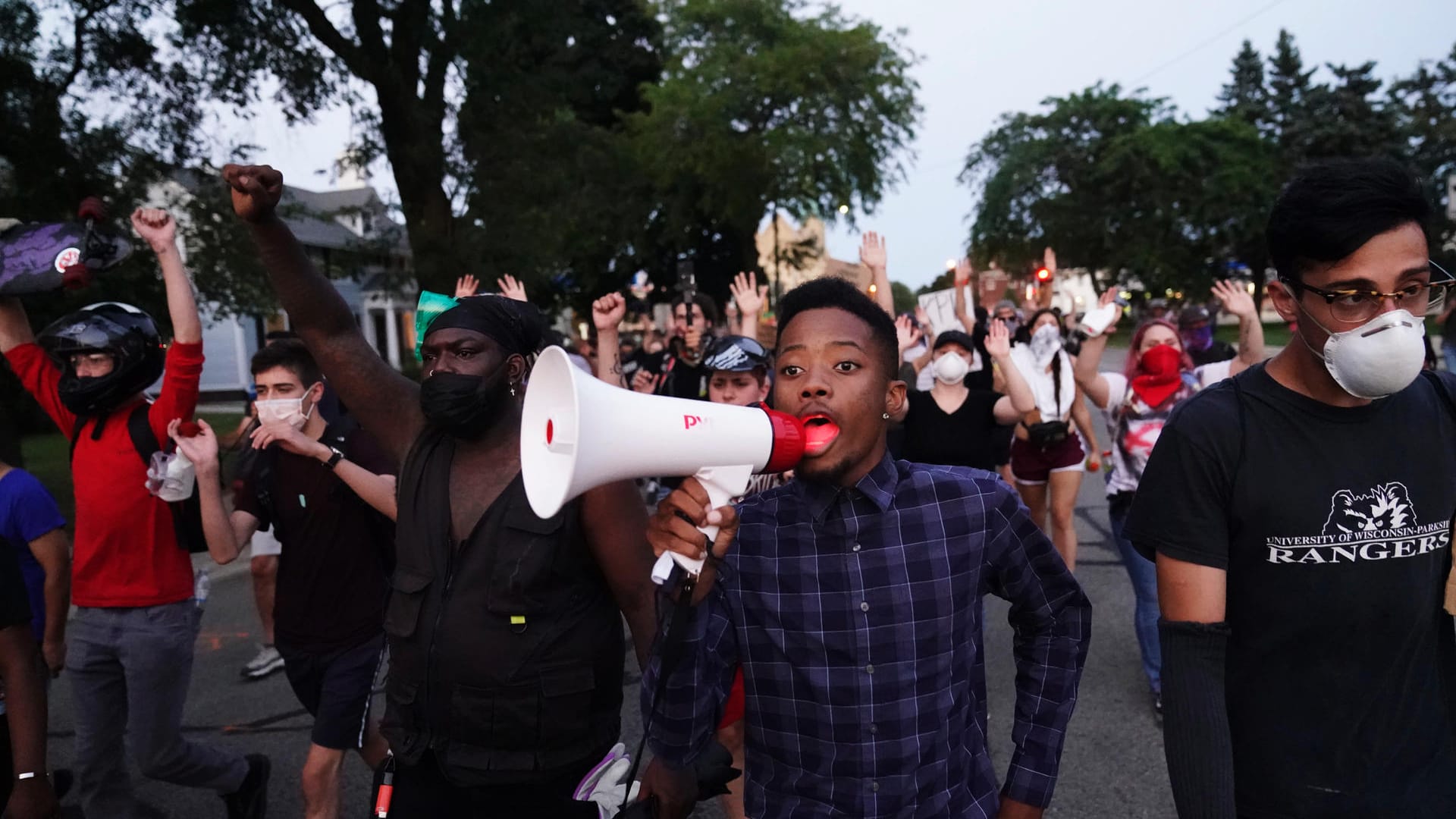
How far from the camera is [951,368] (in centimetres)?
569

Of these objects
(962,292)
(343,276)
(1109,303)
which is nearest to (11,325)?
(1109,303)

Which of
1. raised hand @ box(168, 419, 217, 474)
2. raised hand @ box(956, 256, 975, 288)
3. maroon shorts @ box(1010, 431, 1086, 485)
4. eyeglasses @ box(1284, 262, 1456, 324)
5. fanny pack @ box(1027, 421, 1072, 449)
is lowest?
maroon shorts @ box(1010, 431, 1086, 485)

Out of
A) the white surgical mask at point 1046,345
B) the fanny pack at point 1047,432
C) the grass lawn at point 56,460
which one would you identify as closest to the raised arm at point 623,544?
the fanny pack at point 1047,432

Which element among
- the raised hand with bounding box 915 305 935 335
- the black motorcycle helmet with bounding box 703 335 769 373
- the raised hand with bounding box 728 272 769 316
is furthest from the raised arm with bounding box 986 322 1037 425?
the raised hand with bounding box 915 305 935 335

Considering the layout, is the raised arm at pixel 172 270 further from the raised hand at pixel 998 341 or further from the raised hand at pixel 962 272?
the raised hand at pixel 962 272

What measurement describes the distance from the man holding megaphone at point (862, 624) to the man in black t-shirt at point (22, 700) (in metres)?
1.78

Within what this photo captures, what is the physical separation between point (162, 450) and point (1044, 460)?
4.63 m

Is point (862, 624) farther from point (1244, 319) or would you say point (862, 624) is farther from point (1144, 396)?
point (1244, 319)

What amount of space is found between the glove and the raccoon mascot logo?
4.83 feet

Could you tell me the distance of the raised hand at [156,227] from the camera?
327cm

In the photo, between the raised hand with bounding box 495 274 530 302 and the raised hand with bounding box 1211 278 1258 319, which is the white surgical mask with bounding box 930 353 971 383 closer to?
the raised hand with bounding box 1211 278 1258 319

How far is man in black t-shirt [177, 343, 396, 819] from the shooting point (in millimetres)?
3203

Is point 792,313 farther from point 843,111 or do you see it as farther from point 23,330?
point 843,111

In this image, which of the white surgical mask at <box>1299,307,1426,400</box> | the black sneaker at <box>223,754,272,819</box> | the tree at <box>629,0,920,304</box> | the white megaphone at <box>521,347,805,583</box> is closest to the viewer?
the white megaphone at <box>521,347,805,583</box>
